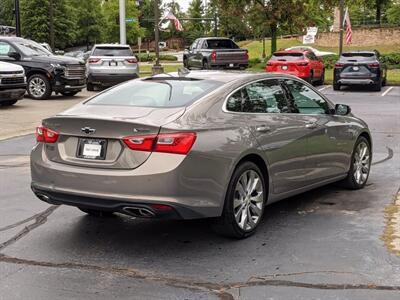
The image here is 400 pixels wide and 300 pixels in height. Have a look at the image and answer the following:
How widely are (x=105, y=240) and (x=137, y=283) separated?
115cm

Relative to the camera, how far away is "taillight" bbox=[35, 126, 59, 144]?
17.5ft

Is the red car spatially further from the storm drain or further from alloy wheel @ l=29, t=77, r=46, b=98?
the storm drain

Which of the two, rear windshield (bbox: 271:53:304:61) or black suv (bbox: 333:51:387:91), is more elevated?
rear windshield (bbox: 271:53:304:61)

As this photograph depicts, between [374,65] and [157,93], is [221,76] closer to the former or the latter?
[157,93]

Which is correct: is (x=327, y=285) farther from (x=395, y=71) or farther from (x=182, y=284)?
(x=395, y=71)

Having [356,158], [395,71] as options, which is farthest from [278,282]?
[395,71]

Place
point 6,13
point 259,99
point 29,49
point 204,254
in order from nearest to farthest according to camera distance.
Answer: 1. point 204,254
2. point 259,99
3. point 29,49
4. point 6,13

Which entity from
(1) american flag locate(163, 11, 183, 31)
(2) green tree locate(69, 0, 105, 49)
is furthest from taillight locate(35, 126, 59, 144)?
(2) green tree locate(69, 0, 105, 49)

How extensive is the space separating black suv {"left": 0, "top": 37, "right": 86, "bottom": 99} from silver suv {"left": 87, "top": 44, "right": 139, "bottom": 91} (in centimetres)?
262

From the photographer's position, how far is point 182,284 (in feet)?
14.5

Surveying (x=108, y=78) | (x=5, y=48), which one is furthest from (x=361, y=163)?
(x=108, y=78)

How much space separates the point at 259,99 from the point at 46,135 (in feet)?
6.72

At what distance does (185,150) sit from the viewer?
4828mm

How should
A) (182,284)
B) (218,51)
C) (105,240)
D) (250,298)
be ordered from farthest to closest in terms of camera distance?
1. (218,51)
2. (105,240)
3. (182,284)
4. (250,298)
